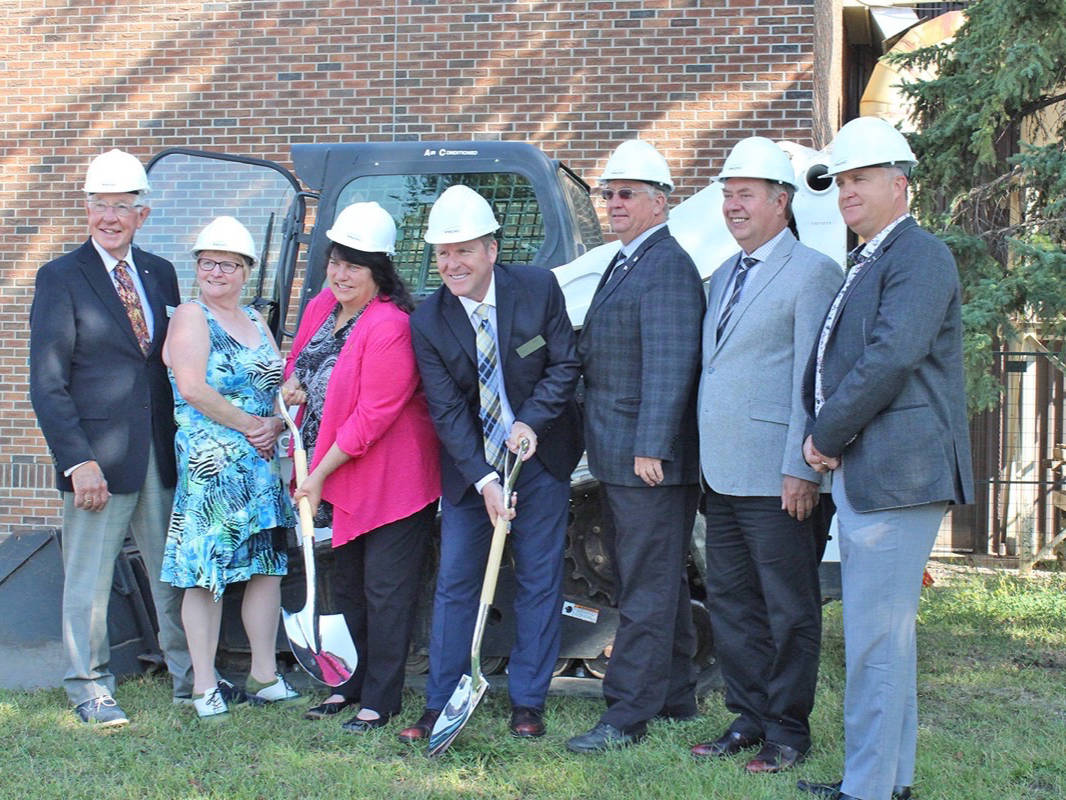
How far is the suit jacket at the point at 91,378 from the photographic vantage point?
454 centimetres

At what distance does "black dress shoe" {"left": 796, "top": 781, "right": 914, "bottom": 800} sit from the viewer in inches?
144

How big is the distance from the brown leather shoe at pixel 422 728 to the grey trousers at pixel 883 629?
1536mm

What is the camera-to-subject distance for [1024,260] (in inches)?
261

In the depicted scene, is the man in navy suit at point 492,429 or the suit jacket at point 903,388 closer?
the suit jacket at point 903,388

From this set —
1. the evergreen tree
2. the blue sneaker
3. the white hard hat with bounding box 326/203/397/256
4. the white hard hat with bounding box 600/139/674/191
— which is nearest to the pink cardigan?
the white hard hat with bounding box 326/203/397/256

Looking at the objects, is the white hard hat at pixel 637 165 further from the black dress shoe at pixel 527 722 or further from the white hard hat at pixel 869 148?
the black dress shoe at pixel 527 722

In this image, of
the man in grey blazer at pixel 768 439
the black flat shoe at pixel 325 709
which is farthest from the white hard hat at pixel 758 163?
the black flat shoe at pixel 325 709

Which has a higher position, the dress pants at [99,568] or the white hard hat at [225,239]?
the white hard hat at [225,239]

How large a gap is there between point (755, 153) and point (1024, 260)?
3324 millimetres

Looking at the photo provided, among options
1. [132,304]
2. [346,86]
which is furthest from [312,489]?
[346,86]

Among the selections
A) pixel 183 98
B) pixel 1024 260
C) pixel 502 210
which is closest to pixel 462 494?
pixel 502 210

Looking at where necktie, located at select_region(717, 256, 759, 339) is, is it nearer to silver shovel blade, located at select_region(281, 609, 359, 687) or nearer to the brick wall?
silver shovel blade, located at select_region(281, 609, 359, 687)

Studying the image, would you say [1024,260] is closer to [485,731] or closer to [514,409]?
[514,409]

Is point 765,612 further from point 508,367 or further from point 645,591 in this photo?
point 508,367
